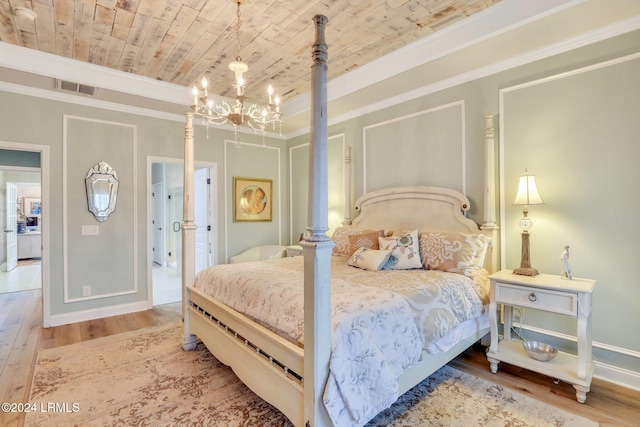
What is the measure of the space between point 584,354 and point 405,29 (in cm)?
275

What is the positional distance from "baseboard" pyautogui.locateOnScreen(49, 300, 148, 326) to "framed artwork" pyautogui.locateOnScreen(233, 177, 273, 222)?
171 cm

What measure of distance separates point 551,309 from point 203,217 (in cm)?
442

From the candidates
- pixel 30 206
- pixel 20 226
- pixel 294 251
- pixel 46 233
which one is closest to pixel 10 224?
pixel 20 226

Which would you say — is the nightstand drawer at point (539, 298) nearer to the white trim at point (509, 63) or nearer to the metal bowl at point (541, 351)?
the metal bowl at point (541, 351)

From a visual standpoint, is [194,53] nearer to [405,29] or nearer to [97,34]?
[97,34]

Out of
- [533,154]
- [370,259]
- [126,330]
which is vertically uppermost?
[533,154]

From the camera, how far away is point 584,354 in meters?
2.03

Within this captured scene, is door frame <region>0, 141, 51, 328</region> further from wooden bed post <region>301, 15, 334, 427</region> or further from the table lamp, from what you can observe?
the table lamp

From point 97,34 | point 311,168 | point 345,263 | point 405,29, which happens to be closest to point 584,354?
point 345,263

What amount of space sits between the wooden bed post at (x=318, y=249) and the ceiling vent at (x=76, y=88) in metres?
3.14

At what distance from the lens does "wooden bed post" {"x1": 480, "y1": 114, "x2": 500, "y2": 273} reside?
2.79m

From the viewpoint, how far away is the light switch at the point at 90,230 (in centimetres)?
366

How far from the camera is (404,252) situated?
275 cm

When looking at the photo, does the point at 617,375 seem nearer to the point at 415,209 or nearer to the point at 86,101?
the point at 415,209
